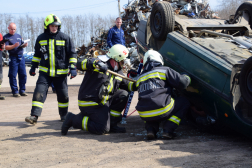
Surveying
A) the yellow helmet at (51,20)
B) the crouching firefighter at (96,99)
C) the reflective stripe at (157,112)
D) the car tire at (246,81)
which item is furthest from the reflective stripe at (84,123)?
the car tire at (246,81)

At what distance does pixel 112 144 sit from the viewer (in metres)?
3.56

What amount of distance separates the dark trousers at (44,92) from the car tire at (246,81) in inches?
119

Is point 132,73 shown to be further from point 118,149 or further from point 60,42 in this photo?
point 118,149

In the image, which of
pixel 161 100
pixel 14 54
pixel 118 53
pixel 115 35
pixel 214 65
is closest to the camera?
pixel 214 65

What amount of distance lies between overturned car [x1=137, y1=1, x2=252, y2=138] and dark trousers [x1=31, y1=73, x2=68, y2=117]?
1.90 meters

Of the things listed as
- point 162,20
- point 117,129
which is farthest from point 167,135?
point 162,20

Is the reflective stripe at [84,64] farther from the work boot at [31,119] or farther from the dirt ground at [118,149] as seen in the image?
the work boot at [31,119]

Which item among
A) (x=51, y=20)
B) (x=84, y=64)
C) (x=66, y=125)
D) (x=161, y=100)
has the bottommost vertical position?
(x=66, y=125)

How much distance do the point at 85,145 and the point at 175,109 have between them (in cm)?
131

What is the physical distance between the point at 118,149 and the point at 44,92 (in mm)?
2073

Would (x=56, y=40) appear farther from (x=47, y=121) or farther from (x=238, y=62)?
(x=238, y=62)

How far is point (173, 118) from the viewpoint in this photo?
→ 3.77 metres

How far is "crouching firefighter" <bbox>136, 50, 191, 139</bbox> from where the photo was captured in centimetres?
364

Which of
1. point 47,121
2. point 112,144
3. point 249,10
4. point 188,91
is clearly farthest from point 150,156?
point 249,10
